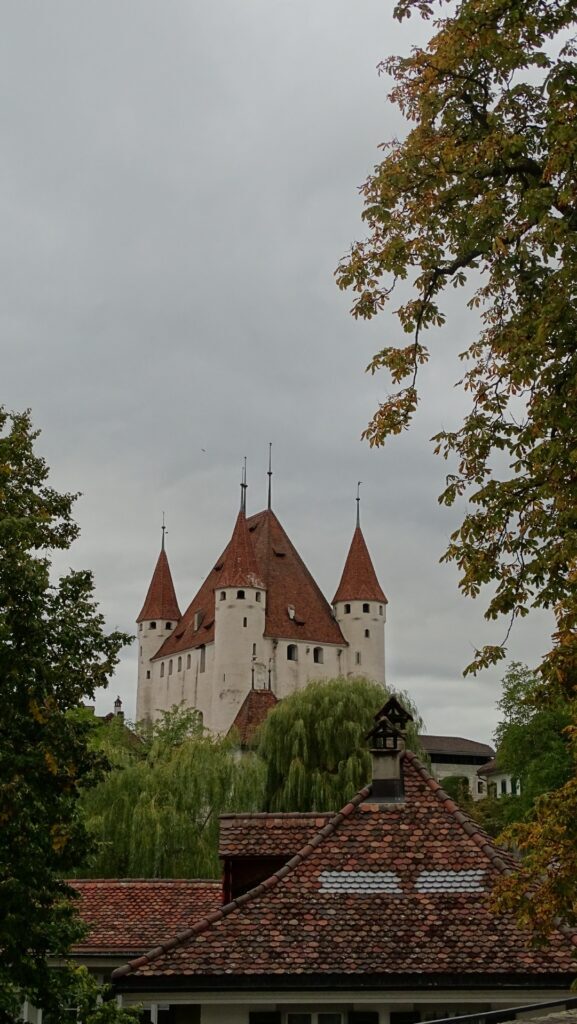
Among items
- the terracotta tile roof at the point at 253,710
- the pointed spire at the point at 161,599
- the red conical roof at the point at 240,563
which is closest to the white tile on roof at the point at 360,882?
the terracotta tile roof at the point at 253,710

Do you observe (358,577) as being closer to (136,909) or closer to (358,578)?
(358,578)

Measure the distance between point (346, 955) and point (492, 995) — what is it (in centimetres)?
167

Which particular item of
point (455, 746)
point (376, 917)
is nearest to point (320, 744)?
point (376, 917)

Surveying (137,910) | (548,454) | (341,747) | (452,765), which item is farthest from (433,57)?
(452,765)

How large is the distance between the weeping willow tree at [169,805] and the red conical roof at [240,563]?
4412 centimetres

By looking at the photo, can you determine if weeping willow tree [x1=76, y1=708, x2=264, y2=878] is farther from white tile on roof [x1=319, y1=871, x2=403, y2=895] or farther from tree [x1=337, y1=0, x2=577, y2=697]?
tree [x1=337, y1=0, x2=577, y2=697]

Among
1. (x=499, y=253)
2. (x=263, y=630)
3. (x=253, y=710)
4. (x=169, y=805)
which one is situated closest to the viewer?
(x=499, y=253)

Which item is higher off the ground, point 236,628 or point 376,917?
point 236,628

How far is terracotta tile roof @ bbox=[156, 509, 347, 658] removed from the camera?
3688 inches

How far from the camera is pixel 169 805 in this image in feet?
125

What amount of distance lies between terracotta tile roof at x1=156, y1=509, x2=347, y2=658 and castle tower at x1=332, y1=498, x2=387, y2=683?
0.80 metres

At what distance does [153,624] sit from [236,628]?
58.8 feet

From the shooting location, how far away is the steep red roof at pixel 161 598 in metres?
107

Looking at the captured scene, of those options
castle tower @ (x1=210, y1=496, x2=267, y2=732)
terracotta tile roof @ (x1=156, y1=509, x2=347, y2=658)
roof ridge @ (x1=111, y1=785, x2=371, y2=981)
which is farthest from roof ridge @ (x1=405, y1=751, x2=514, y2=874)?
terracotta tile roof @ (x1=156, y1=509, x2=347, y2=658)
